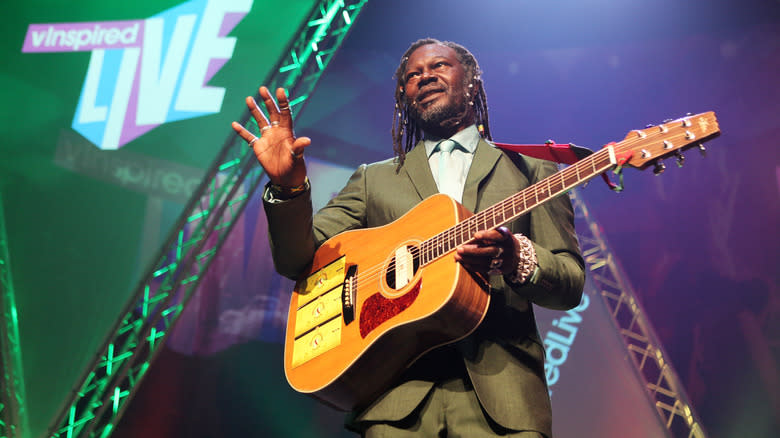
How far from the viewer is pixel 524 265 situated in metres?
1.75

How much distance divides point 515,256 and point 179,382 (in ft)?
12.4

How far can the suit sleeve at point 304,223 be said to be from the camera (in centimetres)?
214

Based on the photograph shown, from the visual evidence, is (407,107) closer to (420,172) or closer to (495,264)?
(420,172)

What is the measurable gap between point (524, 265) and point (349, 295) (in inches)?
25.8

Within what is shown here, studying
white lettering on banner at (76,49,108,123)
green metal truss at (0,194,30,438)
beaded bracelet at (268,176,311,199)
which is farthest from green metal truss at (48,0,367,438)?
beaded bracelet at (268,176,311,199)

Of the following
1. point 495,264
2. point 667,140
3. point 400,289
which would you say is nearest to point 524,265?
point 495,264

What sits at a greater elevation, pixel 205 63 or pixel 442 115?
pixel 205 63

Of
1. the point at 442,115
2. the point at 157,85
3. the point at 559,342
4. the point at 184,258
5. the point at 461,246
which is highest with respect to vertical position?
the point at 157,85

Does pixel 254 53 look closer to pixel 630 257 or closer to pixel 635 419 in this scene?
pixel 630 257

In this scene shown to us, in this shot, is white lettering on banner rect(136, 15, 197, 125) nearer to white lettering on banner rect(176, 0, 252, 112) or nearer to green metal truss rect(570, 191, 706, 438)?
white lettering on banner rect(176, 0, 252, 112)

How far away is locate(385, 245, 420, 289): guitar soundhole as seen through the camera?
193cm

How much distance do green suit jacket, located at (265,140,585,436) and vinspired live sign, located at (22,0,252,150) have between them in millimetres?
3146

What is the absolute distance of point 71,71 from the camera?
214 inches

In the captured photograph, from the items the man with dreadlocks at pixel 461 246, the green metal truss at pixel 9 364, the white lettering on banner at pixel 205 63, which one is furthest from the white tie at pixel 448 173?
the green metal truss at pixel 9 364
